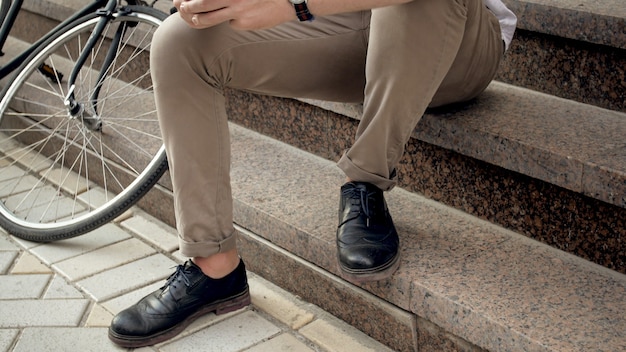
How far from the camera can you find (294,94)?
7.45 feet

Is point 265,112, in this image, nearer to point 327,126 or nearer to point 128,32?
point 327,126

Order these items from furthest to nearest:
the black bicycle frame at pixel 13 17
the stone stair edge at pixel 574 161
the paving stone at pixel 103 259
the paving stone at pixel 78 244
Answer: the black bicycle frame at pixel 13 17
the paving stone at pixel 78 244
the paving stone at pixel 103 259
the stone stair edge at pixel 574 161

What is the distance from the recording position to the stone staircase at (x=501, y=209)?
195 centimetres

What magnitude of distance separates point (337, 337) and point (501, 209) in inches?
22.2

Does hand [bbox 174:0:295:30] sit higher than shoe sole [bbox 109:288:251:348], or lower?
higher

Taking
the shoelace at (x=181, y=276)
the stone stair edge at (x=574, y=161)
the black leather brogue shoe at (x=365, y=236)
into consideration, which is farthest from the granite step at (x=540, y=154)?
the shoelace at (x=181, y=276)

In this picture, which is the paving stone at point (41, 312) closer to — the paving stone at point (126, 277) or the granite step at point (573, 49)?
the paving stone at point (126, 277)

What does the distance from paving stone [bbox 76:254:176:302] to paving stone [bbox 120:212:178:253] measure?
8cm

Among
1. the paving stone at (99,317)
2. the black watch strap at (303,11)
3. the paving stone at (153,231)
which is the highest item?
the black watch strap at (303,11)

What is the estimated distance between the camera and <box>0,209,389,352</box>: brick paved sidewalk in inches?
90.7

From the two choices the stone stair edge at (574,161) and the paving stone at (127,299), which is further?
the paving stone at (127,299)

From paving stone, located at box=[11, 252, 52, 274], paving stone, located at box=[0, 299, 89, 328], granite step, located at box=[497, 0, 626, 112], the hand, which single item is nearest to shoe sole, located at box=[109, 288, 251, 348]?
A: paving stone, located at box=[0, 299, 89, 328]

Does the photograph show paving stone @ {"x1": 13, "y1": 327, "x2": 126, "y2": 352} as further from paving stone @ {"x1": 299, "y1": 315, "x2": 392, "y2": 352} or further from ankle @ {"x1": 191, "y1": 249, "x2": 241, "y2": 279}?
paving stone @ {"x1": 299, "y1": 315, "x2": 392, "y2": 352}

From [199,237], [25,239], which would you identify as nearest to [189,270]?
[199,237]
